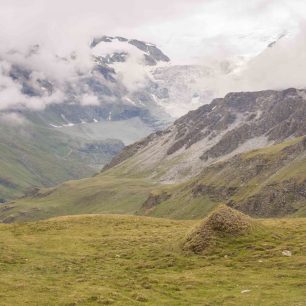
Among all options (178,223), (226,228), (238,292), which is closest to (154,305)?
(238,292)

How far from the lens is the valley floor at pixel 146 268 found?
43.6 m

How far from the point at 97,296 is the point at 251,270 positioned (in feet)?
51.8

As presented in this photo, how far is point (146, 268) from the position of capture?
55.4m

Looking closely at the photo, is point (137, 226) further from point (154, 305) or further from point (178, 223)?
point (154, 305)

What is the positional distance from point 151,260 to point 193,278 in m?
9.32

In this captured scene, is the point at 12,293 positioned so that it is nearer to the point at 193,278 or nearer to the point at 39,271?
the point at 39,271

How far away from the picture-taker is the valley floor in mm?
43562

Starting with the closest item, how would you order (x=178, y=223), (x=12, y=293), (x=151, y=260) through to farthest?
(x=12, y=293), (x=151, y=260), (x=178, y=223)

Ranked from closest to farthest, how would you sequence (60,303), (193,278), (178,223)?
(60,303), (193,278), (178,223)

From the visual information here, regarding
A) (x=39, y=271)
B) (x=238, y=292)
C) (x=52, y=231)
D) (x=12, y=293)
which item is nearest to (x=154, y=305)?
(x=238, y=292)

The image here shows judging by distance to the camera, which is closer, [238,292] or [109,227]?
[238,292]

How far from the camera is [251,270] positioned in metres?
51.7

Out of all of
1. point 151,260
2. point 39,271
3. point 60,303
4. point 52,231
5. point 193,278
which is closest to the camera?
point 60,303

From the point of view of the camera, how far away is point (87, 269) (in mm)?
54938
